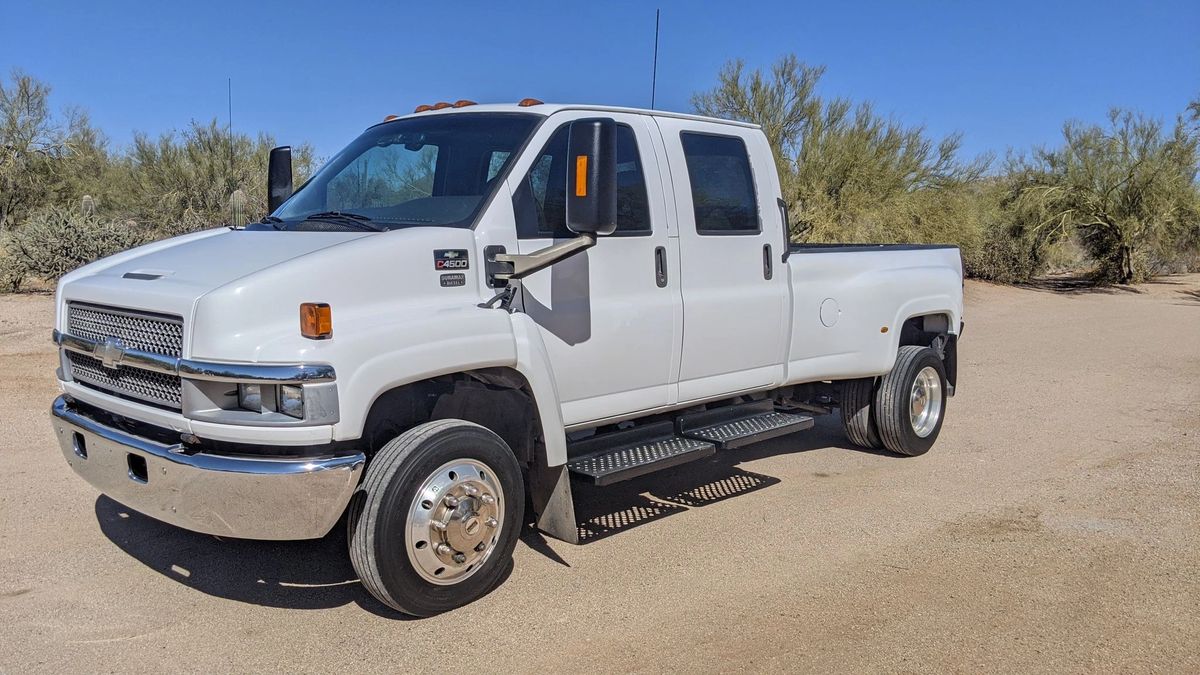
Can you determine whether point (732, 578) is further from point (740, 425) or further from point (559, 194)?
→ point (559, 194)

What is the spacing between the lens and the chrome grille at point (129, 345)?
13.2 feet

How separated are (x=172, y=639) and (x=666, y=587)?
2.25 m

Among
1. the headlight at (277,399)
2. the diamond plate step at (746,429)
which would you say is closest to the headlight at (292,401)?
the headlight at (277,399)

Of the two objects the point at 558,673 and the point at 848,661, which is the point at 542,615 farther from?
the point at 848,661

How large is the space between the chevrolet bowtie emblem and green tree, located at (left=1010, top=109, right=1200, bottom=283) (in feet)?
82.4

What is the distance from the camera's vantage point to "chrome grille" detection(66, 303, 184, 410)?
401cm

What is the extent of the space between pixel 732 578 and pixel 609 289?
1.61 meters

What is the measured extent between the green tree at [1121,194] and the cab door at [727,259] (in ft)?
71.6

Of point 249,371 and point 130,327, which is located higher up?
point 130,327

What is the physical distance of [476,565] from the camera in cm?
443

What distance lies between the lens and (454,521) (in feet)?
14.0

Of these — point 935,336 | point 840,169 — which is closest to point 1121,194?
point 840,169

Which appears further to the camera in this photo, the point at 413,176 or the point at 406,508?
the point at 413,176

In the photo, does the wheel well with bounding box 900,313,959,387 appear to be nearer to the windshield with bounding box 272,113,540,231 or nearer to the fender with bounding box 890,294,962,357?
the fender with bounding box 890,294,962,357
